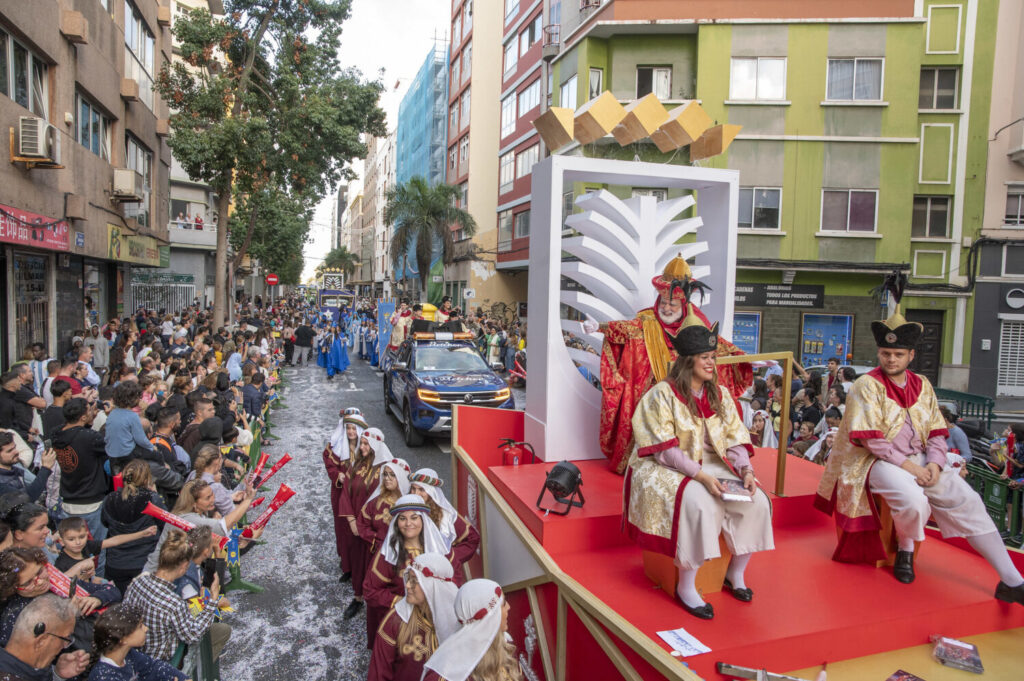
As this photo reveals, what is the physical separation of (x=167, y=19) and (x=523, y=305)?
19.8 metres

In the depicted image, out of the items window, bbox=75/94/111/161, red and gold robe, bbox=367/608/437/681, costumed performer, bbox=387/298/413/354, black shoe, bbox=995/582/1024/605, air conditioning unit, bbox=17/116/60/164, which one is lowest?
red and gold robe, bbox=367/608/437/681

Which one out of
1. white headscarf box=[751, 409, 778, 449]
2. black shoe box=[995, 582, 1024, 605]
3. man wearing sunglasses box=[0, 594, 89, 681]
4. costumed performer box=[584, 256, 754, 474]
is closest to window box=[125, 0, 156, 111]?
costumed performer box=[584, 256, 754, 474]

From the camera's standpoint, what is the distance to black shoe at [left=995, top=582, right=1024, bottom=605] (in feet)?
11.0

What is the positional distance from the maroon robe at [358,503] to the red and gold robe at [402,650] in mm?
1503

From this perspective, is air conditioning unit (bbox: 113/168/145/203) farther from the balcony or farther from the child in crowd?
the balcony

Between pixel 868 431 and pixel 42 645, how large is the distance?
443cm

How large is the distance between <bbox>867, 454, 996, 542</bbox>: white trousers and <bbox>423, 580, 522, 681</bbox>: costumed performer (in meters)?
2.42

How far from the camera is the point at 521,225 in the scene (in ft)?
101

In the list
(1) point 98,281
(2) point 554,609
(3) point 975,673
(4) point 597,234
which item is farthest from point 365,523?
(1) point 98,281

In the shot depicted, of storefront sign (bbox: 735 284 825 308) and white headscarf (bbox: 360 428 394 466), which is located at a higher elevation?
storefront sign (bbox: 735 284 825 308)

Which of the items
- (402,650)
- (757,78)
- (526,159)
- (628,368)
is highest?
(757,78)

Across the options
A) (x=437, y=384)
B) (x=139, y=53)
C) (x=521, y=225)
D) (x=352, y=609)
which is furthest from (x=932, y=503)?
(x=521, y=225)

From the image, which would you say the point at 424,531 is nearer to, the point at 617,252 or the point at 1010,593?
the point at 617,252

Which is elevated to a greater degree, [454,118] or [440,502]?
[454,118]
